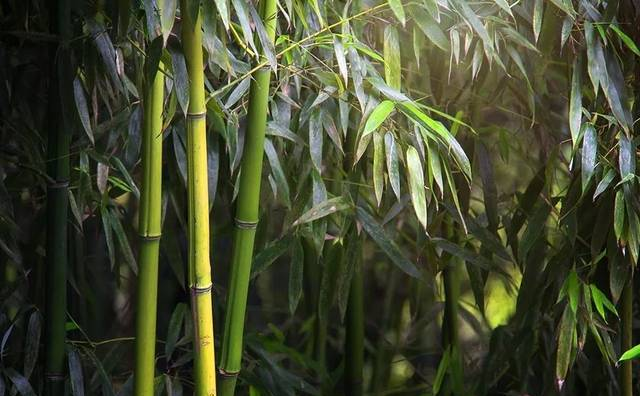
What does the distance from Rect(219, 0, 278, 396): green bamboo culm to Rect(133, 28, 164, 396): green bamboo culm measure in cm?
12

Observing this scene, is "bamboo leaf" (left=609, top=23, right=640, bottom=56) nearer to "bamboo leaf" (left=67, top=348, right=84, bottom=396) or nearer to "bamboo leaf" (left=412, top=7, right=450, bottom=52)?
"bamboo leaf" (left=412, top=7, right=450, bottom=52)

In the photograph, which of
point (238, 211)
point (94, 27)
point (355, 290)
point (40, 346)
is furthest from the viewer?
point (355, 290)

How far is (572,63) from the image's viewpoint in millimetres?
1585

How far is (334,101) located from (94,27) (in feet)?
1.37

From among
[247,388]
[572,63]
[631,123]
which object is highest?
[572,63]

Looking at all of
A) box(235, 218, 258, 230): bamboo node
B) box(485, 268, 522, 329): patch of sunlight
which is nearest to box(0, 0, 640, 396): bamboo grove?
box(235, 218, 258, 230): bamboo node

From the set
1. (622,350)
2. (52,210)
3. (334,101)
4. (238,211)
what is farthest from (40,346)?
(622,350)

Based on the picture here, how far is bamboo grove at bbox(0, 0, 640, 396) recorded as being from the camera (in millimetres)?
1239

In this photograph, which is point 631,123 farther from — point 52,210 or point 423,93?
point 52,210

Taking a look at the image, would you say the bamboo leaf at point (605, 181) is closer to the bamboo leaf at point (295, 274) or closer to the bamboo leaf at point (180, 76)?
the bamboo leaf at point (295, 274)

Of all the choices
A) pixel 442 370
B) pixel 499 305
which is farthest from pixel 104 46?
pixel 499 305

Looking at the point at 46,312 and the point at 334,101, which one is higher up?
the point at 334,101

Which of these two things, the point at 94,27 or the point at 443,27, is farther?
the point at 443,27

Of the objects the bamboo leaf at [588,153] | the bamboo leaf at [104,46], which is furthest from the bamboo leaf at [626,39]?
the bamboo leaf at [104,46]
